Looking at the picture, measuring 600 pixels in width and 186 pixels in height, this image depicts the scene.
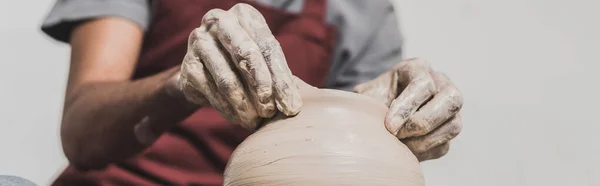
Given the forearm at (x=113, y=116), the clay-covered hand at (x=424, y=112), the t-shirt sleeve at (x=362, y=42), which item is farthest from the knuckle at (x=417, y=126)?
the t-shirt sleeve at (x=362, y=42)

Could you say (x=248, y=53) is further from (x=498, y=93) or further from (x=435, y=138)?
(x=498, y=93)

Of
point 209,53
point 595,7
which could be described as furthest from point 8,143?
point 595,7

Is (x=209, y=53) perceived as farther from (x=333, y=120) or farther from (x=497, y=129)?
(x=497, y=129)

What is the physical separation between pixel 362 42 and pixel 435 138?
57 centimetres

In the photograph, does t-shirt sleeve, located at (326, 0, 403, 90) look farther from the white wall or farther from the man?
the white wall

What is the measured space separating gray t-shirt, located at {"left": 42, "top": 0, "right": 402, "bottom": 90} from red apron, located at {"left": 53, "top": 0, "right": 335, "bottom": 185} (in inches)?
1.3

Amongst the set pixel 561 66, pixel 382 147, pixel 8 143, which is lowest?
pixel 8 143

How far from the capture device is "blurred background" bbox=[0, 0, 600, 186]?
5.28 feet

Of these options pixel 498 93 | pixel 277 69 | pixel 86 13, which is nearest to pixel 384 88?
pixel 277 69

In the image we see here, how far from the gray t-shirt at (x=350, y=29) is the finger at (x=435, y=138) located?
50 cm

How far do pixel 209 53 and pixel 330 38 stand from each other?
23.2 inches

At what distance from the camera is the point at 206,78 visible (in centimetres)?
71

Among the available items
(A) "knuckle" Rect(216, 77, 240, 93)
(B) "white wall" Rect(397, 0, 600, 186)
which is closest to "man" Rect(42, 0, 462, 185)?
(A) "knuckle" Rect(216, 77, 240, 93)

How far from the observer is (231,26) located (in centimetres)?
68
